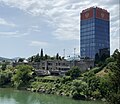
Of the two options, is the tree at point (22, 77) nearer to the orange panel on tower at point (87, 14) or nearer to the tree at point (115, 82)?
the orange panel on tower at point (87, 14)

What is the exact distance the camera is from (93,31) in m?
88.5

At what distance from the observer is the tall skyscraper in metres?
88.0

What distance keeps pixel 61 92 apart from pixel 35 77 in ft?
52.1

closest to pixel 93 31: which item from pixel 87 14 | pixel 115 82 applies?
pixel 87 14

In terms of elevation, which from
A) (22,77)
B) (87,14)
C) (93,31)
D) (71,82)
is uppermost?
(87,14)

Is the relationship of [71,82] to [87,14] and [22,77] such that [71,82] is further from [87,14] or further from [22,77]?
[87,14]

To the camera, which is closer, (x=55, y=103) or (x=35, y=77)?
(x=55, y=103)

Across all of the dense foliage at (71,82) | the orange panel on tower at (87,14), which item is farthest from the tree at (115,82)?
the orange panel on tower at (87,14)

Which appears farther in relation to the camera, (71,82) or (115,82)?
(71,82)

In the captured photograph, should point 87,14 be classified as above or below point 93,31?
above

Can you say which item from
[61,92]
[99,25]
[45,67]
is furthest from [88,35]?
[61,92]

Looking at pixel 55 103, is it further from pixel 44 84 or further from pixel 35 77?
pixel 35 77

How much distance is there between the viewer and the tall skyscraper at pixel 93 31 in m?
88.0

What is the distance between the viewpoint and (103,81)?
137 feet
